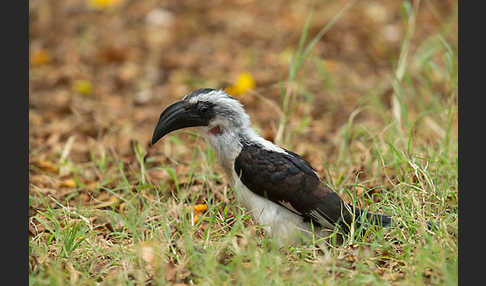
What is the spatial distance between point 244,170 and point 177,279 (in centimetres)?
83

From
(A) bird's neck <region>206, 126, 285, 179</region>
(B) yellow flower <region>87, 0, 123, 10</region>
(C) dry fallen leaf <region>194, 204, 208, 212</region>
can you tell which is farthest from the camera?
(B) yellow flower <region>87, 0, 123, 10</region>

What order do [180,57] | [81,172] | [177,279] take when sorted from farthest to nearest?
[180,57] < [81,172] < [177,279]

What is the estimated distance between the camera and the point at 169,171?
4648 millimetres

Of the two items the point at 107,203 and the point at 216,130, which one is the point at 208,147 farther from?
the point at 107,203

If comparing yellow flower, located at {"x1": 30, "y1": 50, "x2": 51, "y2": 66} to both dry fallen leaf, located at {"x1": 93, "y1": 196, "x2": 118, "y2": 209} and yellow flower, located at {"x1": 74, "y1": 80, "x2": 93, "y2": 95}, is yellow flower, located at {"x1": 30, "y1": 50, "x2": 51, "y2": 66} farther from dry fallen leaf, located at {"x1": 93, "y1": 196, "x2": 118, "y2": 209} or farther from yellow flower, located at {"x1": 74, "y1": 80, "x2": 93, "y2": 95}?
dry fallen leaf, located at {"x1": 93, "y1": 196, "x2": 118, "y2": 209}

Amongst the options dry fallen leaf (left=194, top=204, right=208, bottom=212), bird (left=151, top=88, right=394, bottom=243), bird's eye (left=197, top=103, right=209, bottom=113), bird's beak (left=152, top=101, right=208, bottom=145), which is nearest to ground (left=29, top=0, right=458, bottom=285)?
dry fallen leaf (left=194, top=204, right=208, bottom=212)

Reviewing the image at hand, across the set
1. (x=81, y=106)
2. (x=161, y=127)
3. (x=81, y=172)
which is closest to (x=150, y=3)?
(x=81, y=106)

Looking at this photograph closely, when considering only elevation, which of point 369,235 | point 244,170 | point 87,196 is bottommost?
point 87,196

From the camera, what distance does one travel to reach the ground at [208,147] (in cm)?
344

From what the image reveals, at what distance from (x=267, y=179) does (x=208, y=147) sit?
104 cm

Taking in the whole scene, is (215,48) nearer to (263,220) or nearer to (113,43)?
(113,43)

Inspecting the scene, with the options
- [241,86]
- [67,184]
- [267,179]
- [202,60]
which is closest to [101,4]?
[202,60]

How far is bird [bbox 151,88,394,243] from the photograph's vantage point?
12.4ft

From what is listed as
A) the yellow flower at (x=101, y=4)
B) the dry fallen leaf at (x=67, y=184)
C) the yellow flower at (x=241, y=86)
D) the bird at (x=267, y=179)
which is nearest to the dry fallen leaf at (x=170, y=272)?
the bird at (x=267, y=179)
